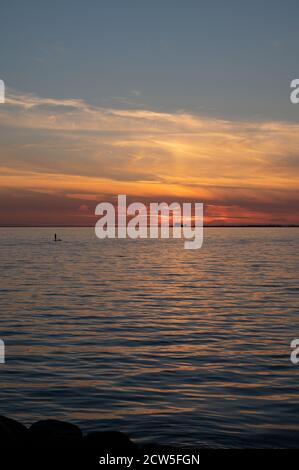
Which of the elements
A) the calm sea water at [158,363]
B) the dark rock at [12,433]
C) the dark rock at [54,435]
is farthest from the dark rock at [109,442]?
the calm sea water at [158,363]

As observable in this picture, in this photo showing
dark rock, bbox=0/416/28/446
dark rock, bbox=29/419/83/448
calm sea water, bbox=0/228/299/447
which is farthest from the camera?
calm sea water, bbox=0/228/299/447

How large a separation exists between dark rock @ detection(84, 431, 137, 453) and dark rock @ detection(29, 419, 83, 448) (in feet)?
0.59

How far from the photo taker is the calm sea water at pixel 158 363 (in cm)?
1309

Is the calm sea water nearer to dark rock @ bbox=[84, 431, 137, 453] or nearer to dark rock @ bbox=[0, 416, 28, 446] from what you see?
dark rock @ bbox=[84, 431, 137, 453]

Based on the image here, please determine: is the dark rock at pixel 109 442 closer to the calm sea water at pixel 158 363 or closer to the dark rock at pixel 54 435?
the dark rock at pixel 54 435

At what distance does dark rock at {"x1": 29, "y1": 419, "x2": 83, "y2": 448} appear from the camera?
8898 mm

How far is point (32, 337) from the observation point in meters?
22.9

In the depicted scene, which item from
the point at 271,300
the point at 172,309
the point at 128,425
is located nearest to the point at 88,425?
the point at 128,425

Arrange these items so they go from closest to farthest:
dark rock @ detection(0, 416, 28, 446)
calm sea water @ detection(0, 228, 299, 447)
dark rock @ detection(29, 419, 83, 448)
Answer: dark rock @ detection(0, 416, 28, 446), dark rock @ detection(29, 419, 83, 448), calm sea water @ detection(0, 228, 299, 447)

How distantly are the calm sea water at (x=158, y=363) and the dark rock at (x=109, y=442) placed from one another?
315 centimetres

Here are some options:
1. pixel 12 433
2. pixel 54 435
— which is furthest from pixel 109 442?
pixel 12 433

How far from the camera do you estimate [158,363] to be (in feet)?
61.1

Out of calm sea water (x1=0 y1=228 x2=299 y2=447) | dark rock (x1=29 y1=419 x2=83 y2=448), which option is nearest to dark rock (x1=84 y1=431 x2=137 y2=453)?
dark rock (x1=29 y1=419 x2=83 y2=448)
